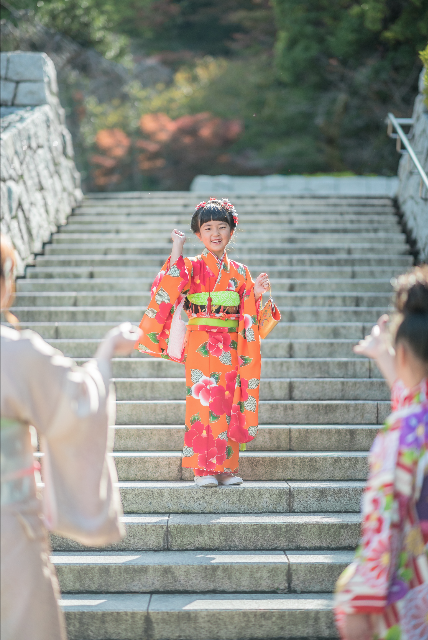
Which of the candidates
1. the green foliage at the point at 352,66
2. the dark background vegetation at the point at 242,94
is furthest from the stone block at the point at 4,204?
the green foliage at the point at 352,66

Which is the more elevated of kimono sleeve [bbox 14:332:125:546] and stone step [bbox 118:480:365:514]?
kimono sleeve [bbox 14:332:125:546]

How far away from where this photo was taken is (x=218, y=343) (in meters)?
3.96

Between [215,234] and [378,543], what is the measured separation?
2.59 metres

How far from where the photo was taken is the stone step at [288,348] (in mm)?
5418

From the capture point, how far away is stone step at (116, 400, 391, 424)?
4.62m

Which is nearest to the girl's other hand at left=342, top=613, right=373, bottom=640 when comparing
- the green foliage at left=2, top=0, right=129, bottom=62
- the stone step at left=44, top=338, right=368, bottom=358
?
the stone step at left=44, top=338, right=368, bottom=358

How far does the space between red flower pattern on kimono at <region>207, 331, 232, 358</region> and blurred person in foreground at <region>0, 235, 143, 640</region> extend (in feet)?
6.69

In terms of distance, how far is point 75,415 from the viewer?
1780 mm

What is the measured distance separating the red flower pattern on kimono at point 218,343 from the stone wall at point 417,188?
3.48 meters

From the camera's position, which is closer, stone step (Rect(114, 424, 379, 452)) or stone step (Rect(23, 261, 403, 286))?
stone step (Rect(114, 424, 379, 452))

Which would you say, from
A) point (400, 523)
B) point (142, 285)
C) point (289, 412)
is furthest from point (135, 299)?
point (400, 523)

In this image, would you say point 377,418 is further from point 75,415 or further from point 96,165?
point 96,165

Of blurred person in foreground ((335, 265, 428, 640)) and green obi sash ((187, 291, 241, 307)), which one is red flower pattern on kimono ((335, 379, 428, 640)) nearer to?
blurred person in foreground ((335, 265, 428, 640))

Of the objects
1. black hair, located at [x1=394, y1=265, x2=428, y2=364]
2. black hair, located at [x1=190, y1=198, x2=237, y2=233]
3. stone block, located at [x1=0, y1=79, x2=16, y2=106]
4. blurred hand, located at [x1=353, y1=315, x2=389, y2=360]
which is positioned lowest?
stone block, located at [x1=0, y1=79, x2=16, y2=106]
